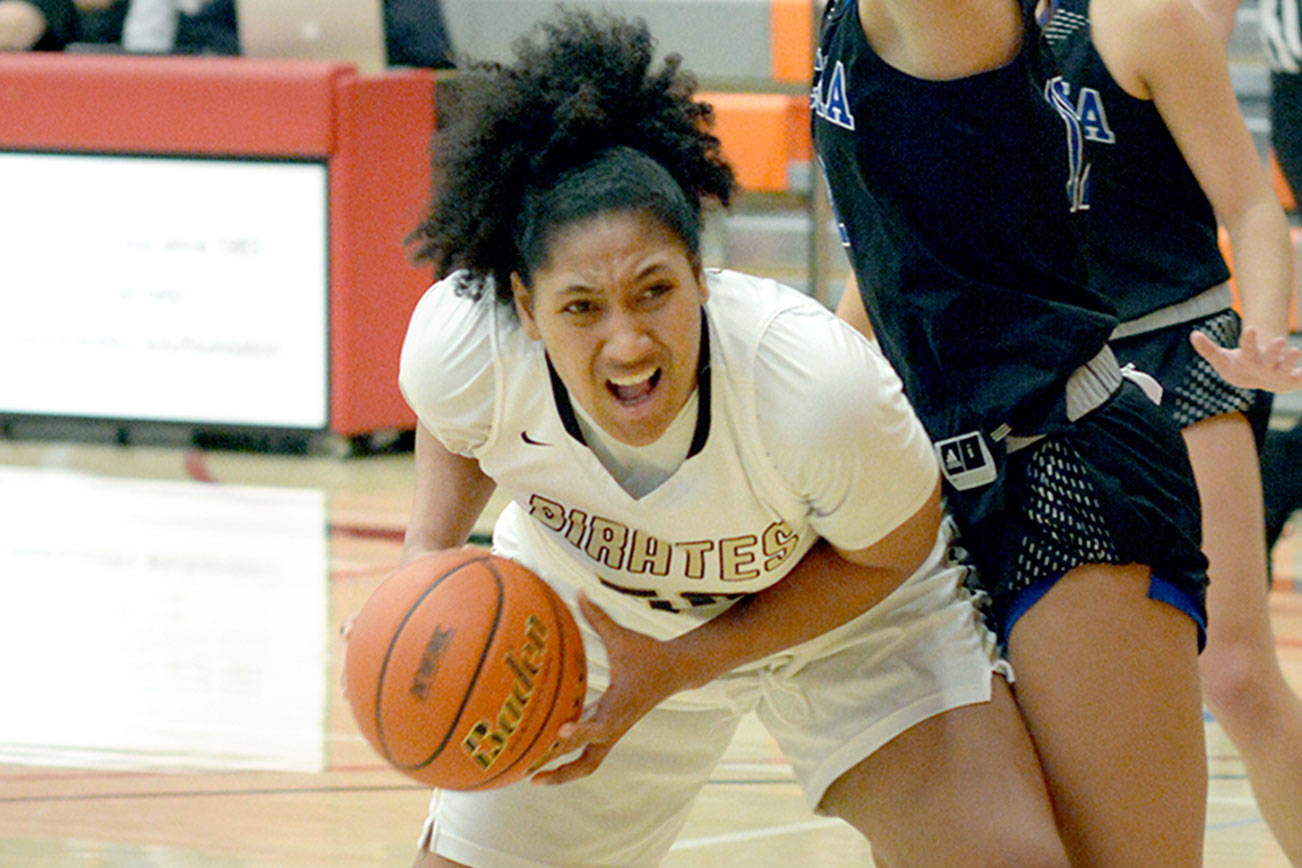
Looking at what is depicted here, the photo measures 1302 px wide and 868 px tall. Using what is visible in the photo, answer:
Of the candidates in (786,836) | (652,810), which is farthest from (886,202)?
(786,836)

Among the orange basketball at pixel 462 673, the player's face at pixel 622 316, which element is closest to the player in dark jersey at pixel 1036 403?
the player's face at pixel 622 316

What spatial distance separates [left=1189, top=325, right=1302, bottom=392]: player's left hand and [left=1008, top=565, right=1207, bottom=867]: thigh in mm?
293

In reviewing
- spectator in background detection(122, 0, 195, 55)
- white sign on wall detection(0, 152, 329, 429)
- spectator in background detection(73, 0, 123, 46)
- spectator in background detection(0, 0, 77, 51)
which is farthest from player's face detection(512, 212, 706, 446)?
spectator in background detection(73, 0, 123, 46)

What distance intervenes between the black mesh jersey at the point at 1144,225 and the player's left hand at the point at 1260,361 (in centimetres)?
38

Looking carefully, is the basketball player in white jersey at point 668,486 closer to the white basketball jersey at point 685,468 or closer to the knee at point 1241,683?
the white basketball jersey at point 685,468

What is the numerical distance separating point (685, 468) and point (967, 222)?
464mm

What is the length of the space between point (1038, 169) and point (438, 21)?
4862 mm

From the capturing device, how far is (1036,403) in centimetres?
228

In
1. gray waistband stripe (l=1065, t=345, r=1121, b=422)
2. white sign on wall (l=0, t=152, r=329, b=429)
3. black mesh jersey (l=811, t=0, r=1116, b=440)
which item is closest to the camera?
black mesh jersey (l=811, t=0, r=1116, b=440)

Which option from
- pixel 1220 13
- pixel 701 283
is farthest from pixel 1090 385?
pixel 1220 13

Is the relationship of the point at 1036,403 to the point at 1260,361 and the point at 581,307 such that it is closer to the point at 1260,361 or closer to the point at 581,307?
the point at 1260,361

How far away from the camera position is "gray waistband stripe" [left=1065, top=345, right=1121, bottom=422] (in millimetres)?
2291

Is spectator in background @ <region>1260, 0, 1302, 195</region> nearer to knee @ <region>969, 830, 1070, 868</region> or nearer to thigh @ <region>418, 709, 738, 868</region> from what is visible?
thigh @ <region>418, 709, 738, 868</region>

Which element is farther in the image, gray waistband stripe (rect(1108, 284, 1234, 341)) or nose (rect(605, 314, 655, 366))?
gray waistband stripe (rect(1108, 284, 1234, 341))
